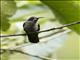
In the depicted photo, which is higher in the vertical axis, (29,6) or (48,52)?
(29,6)

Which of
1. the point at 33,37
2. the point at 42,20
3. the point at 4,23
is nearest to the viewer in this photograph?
the point at 33,37

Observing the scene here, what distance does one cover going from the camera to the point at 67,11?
2.58 feet

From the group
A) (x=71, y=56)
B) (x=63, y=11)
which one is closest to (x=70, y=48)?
(x=71, y=56)

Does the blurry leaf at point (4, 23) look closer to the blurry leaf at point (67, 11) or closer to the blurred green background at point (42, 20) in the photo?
the blurred green background at point (42, 20)

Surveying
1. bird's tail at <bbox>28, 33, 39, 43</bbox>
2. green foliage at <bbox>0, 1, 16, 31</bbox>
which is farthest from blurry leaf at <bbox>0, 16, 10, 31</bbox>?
bird's tail at <bbox>28, 33, 39, 43</bbox>

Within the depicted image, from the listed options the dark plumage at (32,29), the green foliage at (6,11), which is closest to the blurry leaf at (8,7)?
the green foliage at (6,11)

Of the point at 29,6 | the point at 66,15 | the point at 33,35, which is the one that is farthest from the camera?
the point at 29,6

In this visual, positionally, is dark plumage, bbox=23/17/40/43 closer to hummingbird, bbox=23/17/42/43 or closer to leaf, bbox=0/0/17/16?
hummingbird, bbox=23/17/42/43

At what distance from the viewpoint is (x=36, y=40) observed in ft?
1.93

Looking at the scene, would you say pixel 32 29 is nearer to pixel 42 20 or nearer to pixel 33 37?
pixel 33 37

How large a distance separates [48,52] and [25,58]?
0.48 ft

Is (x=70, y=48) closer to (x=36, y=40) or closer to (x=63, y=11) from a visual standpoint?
(x=63, y=11)

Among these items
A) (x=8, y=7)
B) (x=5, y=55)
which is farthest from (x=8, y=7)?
(x=5, y=55)

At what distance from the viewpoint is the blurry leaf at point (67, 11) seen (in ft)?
2.33
